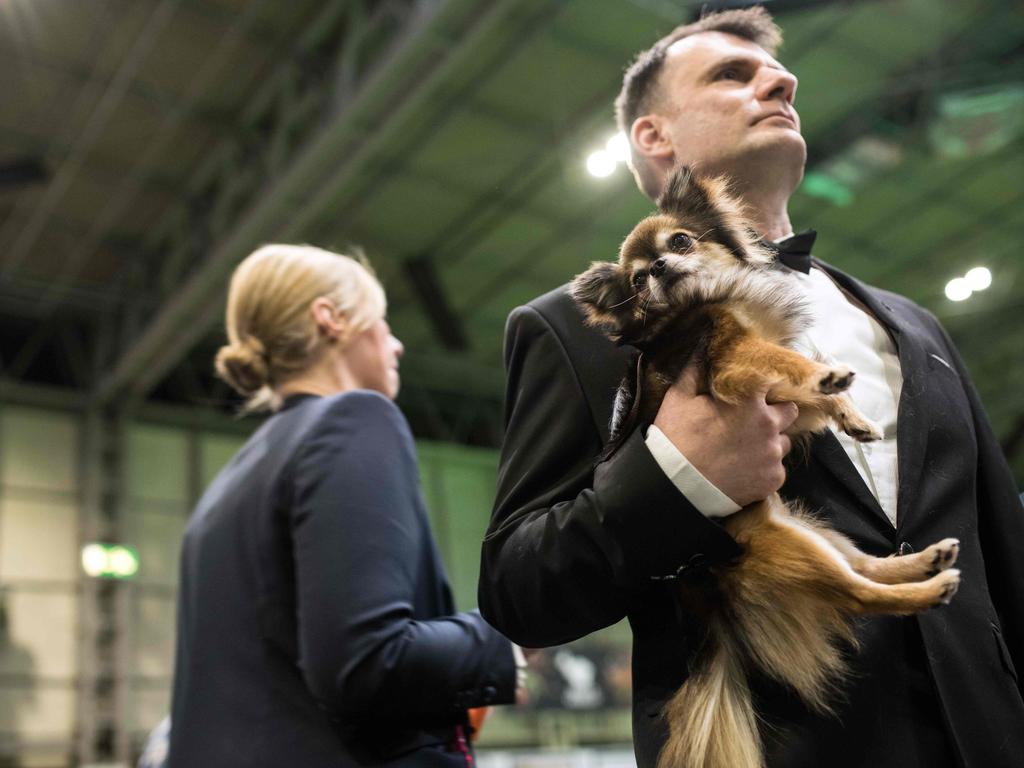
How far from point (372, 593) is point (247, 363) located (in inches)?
31.6

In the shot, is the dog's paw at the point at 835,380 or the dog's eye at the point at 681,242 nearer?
the dog's paw at the point at 835,380

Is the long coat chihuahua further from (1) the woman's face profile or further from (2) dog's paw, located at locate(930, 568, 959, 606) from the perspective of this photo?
Result: (1) the woman's face profile

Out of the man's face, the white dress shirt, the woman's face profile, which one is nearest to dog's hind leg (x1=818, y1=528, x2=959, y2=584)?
the white dress shirt

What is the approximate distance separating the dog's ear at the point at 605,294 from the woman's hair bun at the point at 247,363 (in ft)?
3.32

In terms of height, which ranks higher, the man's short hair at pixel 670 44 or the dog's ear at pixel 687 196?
A: the man's short hair at pixel 670 44

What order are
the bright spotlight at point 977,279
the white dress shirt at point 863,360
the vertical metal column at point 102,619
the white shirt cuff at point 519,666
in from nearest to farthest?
the white dress shirt at point 863,360 → the white shirt cuff at point 519,666 → the bright spotlight at point 977,279 → the vertical metal column at point 102,619

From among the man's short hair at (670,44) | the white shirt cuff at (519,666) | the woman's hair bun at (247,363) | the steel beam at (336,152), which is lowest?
the white shirt cuff at (519,666)

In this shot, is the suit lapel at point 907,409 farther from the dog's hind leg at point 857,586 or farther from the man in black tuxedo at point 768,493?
the dog's hind leg at point 857,586

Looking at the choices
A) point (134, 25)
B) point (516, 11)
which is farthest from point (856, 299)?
point (134, 25)

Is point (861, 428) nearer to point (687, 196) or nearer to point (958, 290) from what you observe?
point (687, 196)

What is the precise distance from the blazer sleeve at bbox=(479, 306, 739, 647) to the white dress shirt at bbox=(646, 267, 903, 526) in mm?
405

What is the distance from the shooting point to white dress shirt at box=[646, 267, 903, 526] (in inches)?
67.8

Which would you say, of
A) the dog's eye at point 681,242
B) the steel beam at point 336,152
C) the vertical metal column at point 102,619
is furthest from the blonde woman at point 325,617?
the vertical metal column at point 102,619

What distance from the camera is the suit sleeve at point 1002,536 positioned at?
1.75 meters
